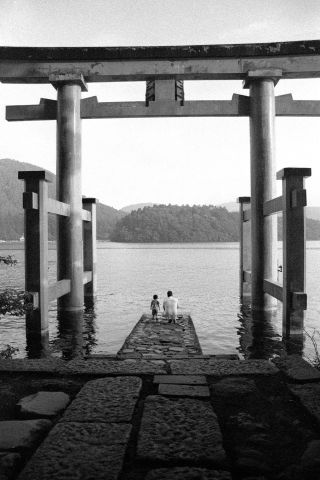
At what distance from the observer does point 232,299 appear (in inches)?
898

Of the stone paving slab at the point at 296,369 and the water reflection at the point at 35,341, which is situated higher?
the stone paving slab at the point at 296,369

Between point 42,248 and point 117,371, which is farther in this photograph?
point 42,248

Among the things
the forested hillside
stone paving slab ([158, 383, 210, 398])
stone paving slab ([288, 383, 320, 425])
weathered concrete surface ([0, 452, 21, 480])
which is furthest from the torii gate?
the forested hillside

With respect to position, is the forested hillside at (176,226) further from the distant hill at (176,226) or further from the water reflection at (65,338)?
the water reflection at (65,338)

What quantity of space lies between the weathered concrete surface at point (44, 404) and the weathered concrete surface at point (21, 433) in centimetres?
16

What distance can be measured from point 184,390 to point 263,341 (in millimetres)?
8802

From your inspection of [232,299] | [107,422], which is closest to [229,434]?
[107,422]

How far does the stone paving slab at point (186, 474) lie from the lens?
6.39 ft

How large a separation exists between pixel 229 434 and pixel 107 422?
28.1 inches

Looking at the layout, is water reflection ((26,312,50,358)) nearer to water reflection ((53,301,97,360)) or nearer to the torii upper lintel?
water reflection ((53,301,97,360))

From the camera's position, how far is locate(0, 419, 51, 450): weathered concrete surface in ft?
7.42

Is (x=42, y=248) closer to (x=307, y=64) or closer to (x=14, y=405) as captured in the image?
(x=14, y=405)

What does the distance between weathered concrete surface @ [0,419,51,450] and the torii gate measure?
33.5ft

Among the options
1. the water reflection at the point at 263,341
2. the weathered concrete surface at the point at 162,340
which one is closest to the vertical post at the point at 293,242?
the water reflection at the point at 263,341
